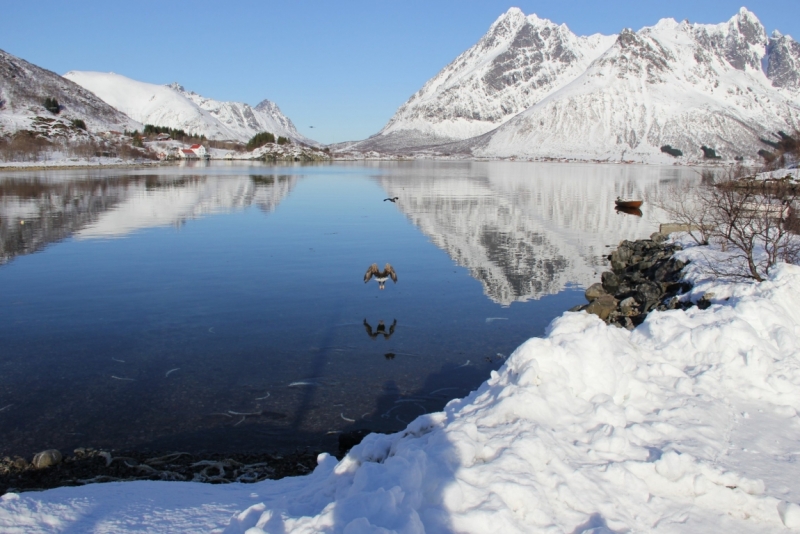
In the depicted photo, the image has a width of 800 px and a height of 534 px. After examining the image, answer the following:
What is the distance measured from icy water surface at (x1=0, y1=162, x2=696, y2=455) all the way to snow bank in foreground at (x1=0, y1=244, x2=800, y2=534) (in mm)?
2306

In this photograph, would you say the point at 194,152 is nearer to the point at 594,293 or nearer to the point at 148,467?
the point at 594,293

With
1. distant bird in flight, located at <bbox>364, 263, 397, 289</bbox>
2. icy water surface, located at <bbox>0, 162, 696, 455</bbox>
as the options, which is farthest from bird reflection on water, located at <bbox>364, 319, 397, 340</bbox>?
distant bird in flight, located at <bbox>364, 263, 397, 289</bbox>

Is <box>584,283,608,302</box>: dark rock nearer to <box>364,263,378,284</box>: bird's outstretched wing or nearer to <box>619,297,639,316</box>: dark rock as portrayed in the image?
<box>619,297,639,316</box>: dark rock

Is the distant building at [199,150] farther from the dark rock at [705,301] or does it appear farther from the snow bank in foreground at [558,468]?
the snow bank in foreground at [558,468]

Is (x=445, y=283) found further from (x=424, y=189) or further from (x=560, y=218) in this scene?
(x=424, y=189)

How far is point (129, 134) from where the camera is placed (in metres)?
155

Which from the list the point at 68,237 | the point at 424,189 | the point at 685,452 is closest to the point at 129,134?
the point at 424,189

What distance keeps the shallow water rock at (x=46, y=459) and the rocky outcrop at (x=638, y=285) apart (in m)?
8.90

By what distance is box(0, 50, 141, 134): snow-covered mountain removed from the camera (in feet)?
463

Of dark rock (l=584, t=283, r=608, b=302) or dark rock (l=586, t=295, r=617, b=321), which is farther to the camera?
dark rock (l=584, t=283, r=608, b=302)

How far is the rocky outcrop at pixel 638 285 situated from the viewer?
39.0 ft

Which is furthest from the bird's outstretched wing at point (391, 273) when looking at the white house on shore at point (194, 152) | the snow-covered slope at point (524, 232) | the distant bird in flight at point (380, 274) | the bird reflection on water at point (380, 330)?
the white house on shore at point (194, 152)

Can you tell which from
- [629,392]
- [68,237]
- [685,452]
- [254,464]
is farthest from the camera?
[68,237]

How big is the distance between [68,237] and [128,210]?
A: 9959mm
